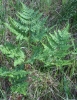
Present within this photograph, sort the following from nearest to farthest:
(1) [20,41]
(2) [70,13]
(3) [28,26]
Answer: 1. (3) [28,26]
2. (1) [20,41]
3. (2) [70,13]

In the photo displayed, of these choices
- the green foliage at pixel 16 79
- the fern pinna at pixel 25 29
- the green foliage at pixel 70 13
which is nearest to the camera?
the green foliage at pixel 16 79

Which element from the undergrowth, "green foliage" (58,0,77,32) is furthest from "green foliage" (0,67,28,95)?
"green foliage" (58,0,77,32)

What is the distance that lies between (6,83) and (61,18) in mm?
749

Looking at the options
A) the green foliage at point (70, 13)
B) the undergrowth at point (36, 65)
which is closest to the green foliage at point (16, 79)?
the undergrowth at point (36, 65)

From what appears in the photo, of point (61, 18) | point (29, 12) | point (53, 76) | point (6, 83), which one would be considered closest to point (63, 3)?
point (61, 18)

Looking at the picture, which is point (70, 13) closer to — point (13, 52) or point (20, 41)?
point (20, 41)

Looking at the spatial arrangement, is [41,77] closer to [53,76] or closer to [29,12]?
[53,76]

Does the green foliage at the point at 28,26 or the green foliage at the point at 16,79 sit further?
the green foliage at the point at 28,26

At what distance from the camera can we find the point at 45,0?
2479 millimetres

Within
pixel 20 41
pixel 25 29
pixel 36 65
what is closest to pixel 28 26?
pixel 25 29

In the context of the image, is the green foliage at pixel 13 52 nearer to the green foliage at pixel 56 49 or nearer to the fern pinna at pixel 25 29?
the fern pinna at pixel 25 29

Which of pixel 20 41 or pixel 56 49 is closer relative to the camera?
pixel 56 49

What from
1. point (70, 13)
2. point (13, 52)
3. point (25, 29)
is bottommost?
point (13, 52)

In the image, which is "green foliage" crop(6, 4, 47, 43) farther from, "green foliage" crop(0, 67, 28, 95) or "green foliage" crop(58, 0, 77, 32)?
"green foliage" crop(58, 0, 77, 32)
